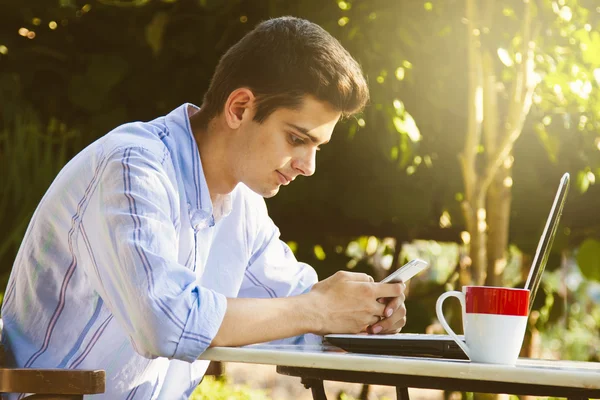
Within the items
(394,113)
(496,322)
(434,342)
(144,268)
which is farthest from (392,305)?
(394,113)

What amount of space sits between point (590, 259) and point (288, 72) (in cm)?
218

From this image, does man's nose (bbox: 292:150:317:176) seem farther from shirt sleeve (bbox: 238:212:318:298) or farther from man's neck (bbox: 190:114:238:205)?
shirt sleeve (bbox: 238:212:318:298)

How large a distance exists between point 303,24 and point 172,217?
601 mm

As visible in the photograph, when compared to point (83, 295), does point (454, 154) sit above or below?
above

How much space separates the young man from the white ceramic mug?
1.22 feet

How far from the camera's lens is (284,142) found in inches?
77.9

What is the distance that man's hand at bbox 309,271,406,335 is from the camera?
1746 mm

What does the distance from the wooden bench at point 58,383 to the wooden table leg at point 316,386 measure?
520 mm

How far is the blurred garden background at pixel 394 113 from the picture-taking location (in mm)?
3311

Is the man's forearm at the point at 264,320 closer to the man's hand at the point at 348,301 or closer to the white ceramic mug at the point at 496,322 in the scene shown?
the man's hand at the point at 348,301

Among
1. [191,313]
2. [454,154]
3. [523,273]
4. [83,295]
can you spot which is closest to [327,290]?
[191,313]

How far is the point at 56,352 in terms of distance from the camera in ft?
6.23

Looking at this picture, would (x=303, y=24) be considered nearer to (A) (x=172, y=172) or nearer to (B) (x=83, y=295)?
(A) (x=172, y=172)

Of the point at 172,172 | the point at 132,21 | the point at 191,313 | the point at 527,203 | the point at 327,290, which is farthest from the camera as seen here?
the point at 527,203
